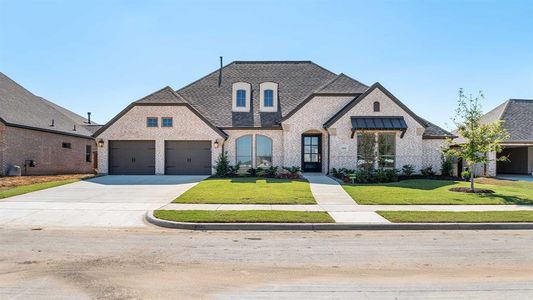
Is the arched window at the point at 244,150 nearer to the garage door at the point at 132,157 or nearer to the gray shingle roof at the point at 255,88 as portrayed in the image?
the gray shingle roof at the point at 255,88

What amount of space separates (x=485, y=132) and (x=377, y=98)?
7012 millimetres

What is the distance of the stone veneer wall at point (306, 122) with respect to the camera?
22594mm

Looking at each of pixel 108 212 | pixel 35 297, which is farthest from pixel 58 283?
pixel 108 212

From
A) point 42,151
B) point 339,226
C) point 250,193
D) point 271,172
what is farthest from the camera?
point 42,151

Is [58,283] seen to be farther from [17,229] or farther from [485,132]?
[485,132]

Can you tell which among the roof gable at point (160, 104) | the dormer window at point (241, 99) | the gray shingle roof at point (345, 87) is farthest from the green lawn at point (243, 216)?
the dormer window at point (241, 99)

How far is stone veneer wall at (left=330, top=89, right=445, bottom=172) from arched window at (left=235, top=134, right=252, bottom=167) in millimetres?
5215

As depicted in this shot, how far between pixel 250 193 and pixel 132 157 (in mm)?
11535

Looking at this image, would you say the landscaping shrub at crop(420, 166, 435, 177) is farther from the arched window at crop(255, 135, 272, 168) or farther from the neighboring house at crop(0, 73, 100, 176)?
the neighboring house at crop(0, 73, 100, 176)

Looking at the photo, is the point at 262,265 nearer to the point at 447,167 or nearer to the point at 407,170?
the point at 407,170

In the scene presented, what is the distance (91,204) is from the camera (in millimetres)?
12766

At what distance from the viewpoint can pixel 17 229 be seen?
909 cm

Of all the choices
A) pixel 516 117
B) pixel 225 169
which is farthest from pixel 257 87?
pixel 516 117

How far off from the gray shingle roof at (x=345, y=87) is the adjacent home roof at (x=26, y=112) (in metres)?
19.4
